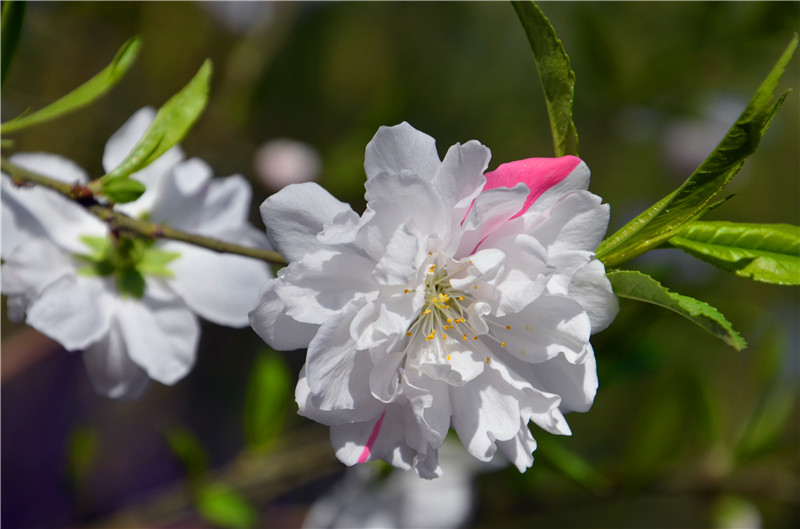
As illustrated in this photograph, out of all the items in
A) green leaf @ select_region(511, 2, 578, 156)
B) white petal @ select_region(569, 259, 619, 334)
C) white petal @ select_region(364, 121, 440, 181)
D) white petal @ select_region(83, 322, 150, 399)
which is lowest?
white petal @ select_region(83, 322, 150, 399)

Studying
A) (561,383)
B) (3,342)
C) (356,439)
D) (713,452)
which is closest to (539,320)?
(561,383)

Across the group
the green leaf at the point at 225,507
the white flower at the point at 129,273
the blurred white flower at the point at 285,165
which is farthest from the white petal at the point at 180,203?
the blurred white flower at the point at 285,165

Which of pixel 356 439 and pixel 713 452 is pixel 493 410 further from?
pixel 713 452

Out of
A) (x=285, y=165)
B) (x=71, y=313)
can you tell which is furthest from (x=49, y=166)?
(x=285, y=165)

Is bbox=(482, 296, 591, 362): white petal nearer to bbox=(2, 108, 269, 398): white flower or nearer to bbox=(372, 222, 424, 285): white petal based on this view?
bbox=(372, 222, 424, 285): white petal

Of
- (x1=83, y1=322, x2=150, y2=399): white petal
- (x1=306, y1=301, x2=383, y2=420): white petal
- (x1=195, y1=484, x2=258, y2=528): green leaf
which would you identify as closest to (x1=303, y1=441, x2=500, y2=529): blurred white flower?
(x1=195, y1=484, x2=258, y2=528): green leaf

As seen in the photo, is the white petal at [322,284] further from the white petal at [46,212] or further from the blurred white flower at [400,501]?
the blurred white flower at [400,501]
